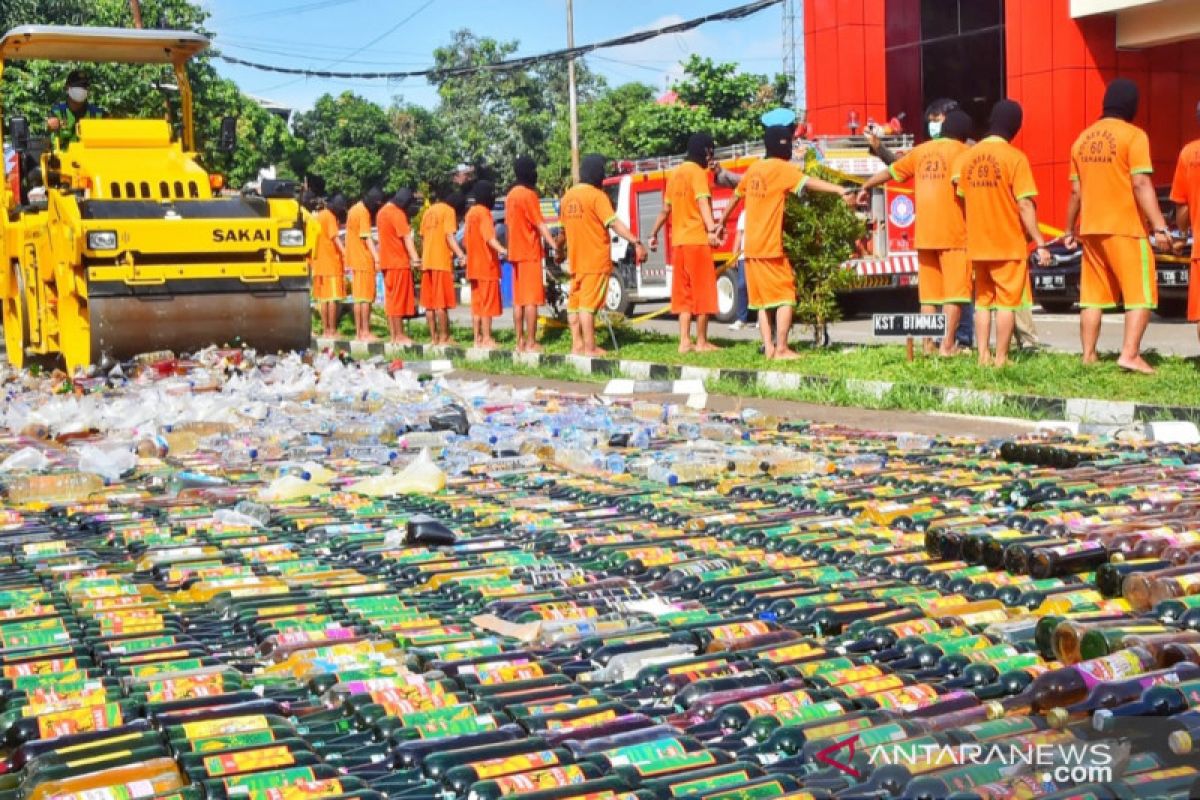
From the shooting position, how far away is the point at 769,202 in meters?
12.5

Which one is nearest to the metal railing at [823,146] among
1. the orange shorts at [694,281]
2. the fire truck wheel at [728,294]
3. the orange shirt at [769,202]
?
the fire truck wheel at [728,294]

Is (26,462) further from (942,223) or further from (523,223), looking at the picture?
(523,223)

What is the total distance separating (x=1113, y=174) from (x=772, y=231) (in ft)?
10.8

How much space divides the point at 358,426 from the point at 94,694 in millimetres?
4845

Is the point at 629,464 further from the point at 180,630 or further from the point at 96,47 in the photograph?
the point at 96,47

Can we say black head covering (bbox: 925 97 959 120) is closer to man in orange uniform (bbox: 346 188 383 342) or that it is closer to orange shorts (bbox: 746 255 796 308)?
orange shorts (bbox: 746 255 796 308)

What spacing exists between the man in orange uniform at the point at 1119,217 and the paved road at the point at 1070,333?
6.86 ft

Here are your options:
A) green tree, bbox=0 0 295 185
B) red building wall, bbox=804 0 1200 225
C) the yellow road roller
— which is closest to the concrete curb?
the yellow road roller

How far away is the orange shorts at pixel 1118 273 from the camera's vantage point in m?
9.84

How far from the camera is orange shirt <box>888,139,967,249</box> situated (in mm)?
11320

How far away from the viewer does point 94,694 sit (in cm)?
350

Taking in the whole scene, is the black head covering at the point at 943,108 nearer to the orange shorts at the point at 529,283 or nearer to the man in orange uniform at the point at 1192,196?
A: the man in orange uniform at the point at 1192,196

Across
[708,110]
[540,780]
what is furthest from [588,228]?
[708,110]

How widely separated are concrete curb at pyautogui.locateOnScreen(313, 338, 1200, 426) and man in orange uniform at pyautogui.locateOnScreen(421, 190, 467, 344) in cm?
52
